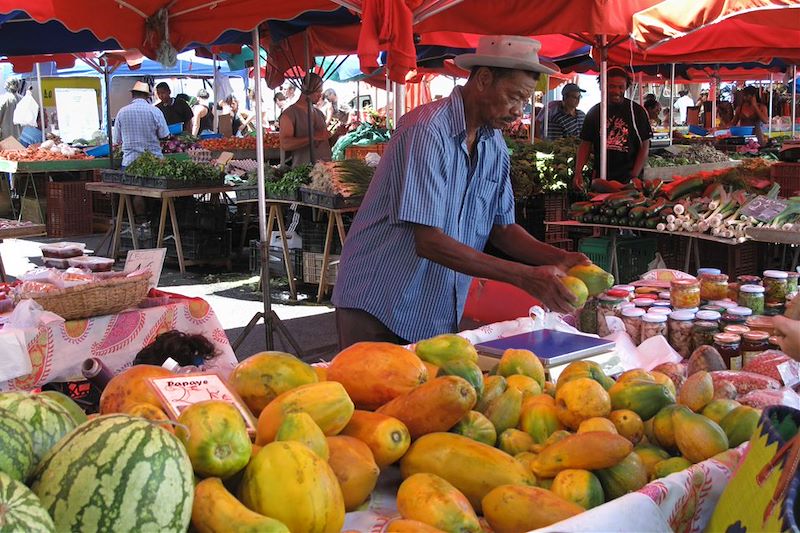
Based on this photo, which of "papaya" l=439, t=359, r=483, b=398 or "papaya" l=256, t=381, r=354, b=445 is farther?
"papaya" l=439, t=359, r=483, b=398

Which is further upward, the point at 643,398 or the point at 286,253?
the point at 643,398

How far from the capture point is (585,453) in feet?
5.20

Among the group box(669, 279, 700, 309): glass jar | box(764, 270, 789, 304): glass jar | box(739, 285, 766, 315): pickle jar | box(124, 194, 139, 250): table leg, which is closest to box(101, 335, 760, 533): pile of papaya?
box(669, 279, 700, 309): glass jar

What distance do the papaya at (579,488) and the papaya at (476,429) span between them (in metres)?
0.20

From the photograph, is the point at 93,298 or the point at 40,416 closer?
the point at 40,416

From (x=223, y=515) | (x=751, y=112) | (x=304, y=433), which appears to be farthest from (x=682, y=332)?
(x=751, y=112)

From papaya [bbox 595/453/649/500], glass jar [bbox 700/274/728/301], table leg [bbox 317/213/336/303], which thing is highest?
glass jar [bbox 700/274/728/301]

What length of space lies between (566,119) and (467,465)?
11.2 meters

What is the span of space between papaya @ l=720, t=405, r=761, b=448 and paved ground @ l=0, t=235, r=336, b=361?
451 cm

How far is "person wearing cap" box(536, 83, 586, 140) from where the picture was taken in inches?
475

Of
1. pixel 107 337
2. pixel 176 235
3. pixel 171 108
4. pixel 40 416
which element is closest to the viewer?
pixel 40 416

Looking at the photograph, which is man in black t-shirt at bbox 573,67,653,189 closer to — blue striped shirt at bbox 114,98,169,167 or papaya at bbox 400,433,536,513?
blue striped shirt at bbox 114,98,169,167

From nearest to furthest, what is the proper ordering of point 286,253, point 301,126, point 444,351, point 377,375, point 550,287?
point 377,375 → point 444,351 → point 550,287 → point 286,253 → point 301,126

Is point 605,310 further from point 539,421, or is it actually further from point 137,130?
point 137,130
